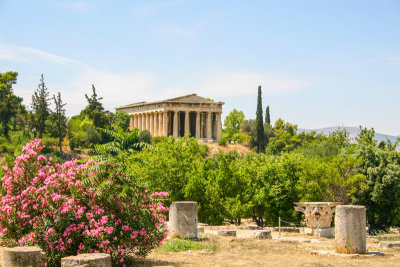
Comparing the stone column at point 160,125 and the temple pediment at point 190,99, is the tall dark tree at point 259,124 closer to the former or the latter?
the temple pediment at point 190,99

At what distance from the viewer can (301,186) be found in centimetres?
2680

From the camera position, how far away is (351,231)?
1473 centimetres

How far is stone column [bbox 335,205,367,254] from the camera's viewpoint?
14.7 meters

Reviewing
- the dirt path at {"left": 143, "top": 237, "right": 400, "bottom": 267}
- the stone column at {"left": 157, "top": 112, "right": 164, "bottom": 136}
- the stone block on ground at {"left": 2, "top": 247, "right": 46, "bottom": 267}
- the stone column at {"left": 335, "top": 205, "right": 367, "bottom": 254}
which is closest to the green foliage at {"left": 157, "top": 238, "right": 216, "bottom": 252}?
the dirt path at {"left": 143, "top": 237, "right": 400, "bottom": 267}

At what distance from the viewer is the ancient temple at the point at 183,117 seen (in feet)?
311

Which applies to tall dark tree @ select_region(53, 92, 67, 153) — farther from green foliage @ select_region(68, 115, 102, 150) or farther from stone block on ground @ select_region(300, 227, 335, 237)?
stone block on ground @ select_region(300, 227, 335, 237)

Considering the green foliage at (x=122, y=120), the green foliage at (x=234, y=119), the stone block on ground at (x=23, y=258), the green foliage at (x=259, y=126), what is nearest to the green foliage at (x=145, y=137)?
the green foliage at (x=122, y=120)

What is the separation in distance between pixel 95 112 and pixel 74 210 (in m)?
66.4

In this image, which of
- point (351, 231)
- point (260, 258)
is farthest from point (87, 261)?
point (351, 231)

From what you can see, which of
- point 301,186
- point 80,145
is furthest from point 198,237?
point 80,145

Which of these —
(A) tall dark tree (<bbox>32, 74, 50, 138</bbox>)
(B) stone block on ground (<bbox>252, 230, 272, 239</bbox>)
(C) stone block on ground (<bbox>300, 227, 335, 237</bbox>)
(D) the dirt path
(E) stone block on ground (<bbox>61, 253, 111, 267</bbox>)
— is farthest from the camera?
(A) tall dark tree (<bbox>32, 74, 50, 138</bbox>)

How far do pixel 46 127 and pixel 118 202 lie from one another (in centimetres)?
6481

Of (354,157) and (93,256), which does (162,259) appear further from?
(354,157)

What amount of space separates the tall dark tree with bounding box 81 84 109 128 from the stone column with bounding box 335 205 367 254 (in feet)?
211
